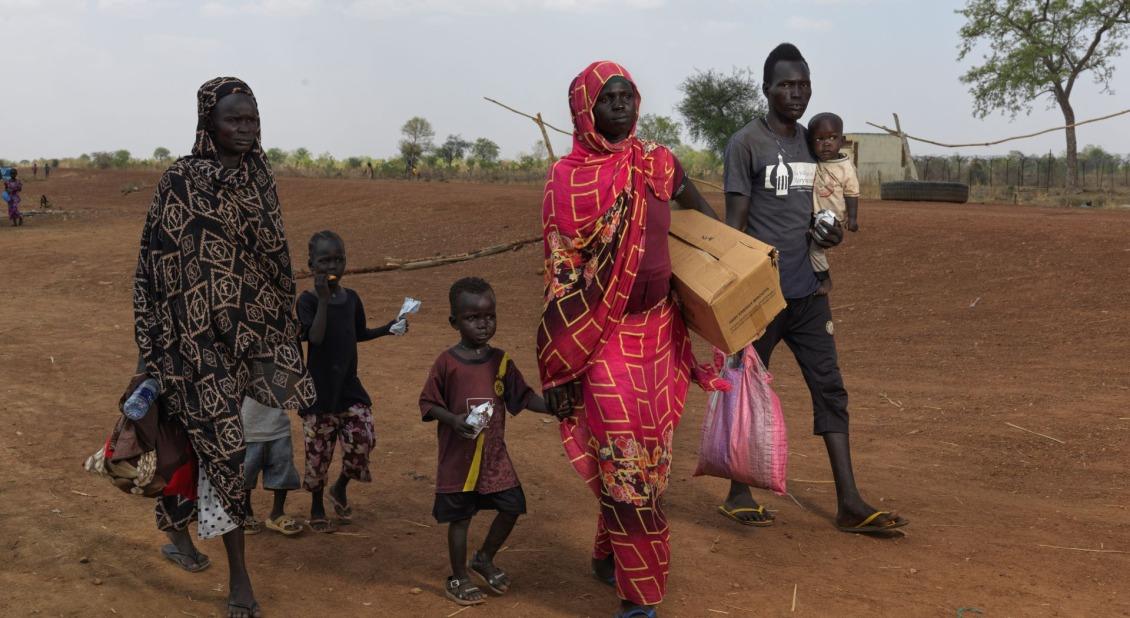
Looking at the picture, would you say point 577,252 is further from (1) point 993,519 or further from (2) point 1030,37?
(2) point 1030,37

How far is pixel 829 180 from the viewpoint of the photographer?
535 centimetres

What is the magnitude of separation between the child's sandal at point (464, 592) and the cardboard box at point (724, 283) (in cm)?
145

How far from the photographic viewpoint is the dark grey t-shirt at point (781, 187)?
5.17m

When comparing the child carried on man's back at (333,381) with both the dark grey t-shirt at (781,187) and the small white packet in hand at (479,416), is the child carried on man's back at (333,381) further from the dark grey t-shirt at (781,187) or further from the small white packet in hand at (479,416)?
the dark grey t-shirt at (781,187)

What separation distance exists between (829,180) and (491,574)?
8.47ft

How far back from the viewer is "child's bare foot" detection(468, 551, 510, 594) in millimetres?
4578

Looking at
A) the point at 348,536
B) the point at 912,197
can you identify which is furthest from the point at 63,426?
the point at 912,197

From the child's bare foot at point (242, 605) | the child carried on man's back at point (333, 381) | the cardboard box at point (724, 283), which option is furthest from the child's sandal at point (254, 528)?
the cardboard box at point (724, 283)

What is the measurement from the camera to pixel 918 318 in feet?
36.2

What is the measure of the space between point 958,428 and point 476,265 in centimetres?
1009

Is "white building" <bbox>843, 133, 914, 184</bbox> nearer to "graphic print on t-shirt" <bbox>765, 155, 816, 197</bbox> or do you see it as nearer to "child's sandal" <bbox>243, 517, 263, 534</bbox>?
"graphic print on t-shirt" <bbox>765, 155, 816, 197</bbox>

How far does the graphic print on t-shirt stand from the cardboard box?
2.93 ft

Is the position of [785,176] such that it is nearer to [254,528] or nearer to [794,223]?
[794,223]

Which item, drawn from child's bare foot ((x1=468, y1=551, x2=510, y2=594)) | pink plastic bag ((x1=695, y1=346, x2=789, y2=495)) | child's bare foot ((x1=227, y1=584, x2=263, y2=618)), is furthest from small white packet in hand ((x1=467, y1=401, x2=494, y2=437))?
pink plastic bag ((x1=695, y1=346, x2=789, y2=495))
